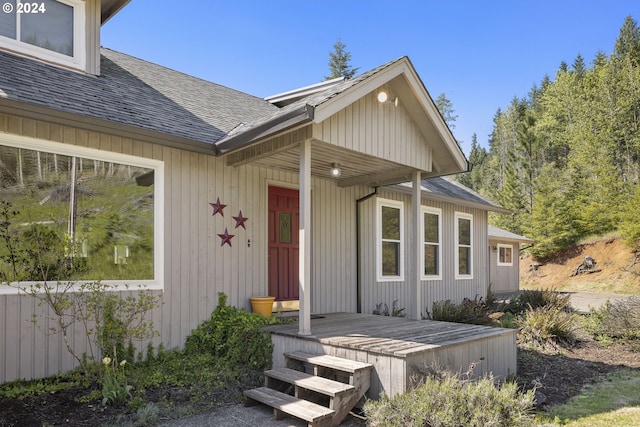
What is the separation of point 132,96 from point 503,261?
1948cm

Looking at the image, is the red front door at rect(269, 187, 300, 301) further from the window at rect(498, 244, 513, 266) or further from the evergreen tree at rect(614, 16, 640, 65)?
the evergreen tree at rect(614, 16, 640, 65)

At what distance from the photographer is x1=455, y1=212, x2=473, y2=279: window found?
11.0 meters

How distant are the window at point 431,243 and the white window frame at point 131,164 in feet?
21.0

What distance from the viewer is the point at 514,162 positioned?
32.2 meters

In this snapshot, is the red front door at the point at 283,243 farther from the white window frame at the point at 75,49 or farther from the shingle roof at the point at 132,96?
the white window frame at the point at 75,49

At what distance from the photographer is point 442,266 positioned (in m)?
10.4

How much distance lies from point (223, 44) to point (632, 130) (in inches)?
1031

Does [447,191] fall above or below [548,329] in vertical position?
above

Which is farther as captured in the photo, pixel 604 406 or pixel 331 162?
pixel 331 162

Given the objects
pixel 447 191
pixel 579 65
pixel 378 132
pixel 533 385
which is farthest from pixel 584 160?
pixel 378 132

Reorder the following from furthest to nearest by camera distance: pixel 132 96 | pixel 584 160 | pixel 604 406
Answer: pixel 584 160, pixel 132 96, pixel 604 406

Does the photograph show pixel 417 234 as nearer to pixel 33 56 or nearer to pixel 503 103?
pixel 33 56

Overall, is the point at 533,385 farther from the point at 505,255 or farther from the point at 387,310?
the point at 505,255

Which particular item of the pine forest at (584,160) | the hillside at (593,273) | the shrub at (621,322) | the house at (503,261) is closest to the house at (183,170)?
the shrub at (621,322)
